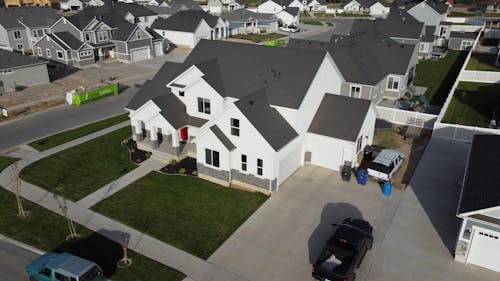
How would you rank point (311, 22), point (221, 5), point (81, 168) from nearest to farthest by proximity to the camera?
point (81, 168), point (311, 22), point (221, 5)

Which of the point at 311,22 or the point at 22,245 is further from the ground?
the point at 311,22

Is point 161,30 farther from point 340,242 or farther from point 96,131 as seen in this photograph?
point 340,242

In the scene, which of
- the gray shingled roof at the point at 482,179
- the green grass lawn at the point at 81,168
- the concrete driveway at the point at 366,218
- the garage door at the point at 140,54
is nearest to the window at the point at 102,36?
the garage door at the point at 140,54

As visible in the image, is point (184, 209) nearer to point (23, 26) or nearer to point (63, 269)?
point (63, 269)

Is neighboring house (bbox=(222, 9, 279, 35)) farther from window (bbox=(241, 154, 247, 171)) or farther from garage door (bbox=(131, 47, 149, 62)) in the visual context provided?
window (bbox=(241, 154, 247, 171))

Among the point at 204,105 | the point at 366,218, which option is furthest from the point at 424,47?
the point at 366,218

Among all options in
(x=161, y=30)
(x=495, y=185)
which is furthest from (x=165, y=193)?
(x=161, y=30)
